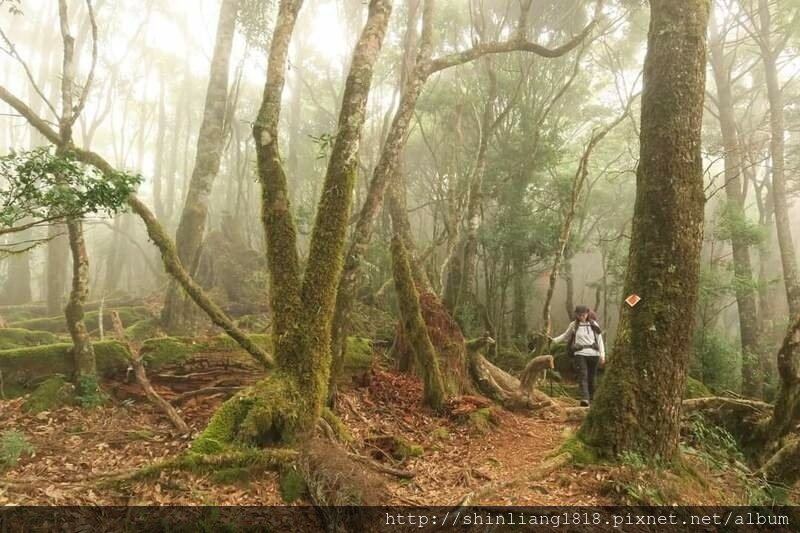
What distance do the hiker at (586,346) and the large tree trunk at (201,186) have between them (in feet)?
26.7

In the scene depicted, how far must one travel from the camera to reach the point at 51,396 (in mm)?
6328

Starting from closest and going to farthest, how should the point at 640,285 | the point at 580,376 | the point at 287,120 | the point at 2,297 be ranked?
1. the point at 640,285
2. the point at 580,376
3. the point at 2,297
4. the point at 287,120

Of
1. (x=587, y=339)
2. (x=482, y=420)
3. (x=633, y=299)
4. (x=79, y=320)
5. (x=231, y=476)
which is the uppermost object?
(x=633, y=299)

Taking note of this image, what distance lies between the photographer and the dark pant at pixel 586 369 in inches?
381

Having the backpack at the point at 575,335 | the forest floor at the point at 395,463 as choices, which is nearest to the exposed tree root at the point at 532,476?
the forest floor at the point at 395,463

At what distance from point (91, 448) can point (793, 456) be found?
861 cm

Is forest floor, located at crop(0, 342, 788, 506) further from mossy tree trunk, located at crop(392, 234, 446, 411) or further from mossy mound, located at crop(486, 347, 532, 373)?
mossy mound, located at crop(486, 347, 532, 373)

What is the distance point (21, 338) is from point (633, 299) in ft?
34.7

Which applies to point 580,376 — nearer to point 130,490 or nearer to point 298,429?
point 298,429

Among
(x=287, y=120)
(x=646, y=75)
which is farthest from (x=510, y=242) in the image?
(x=287, y=120)

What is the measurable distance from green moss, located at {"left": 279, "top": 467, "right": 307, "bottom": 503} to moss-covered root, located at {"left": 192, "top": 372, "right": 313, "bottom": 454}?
1.52 ft

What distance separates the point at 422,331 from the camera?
Answer: 7961mm

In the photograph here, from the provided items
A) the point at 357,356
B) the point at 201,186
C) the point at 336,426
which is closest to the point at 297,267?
the point at 336,426

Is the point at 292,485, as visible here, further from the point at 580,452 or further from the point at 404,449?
the point at 580,452
